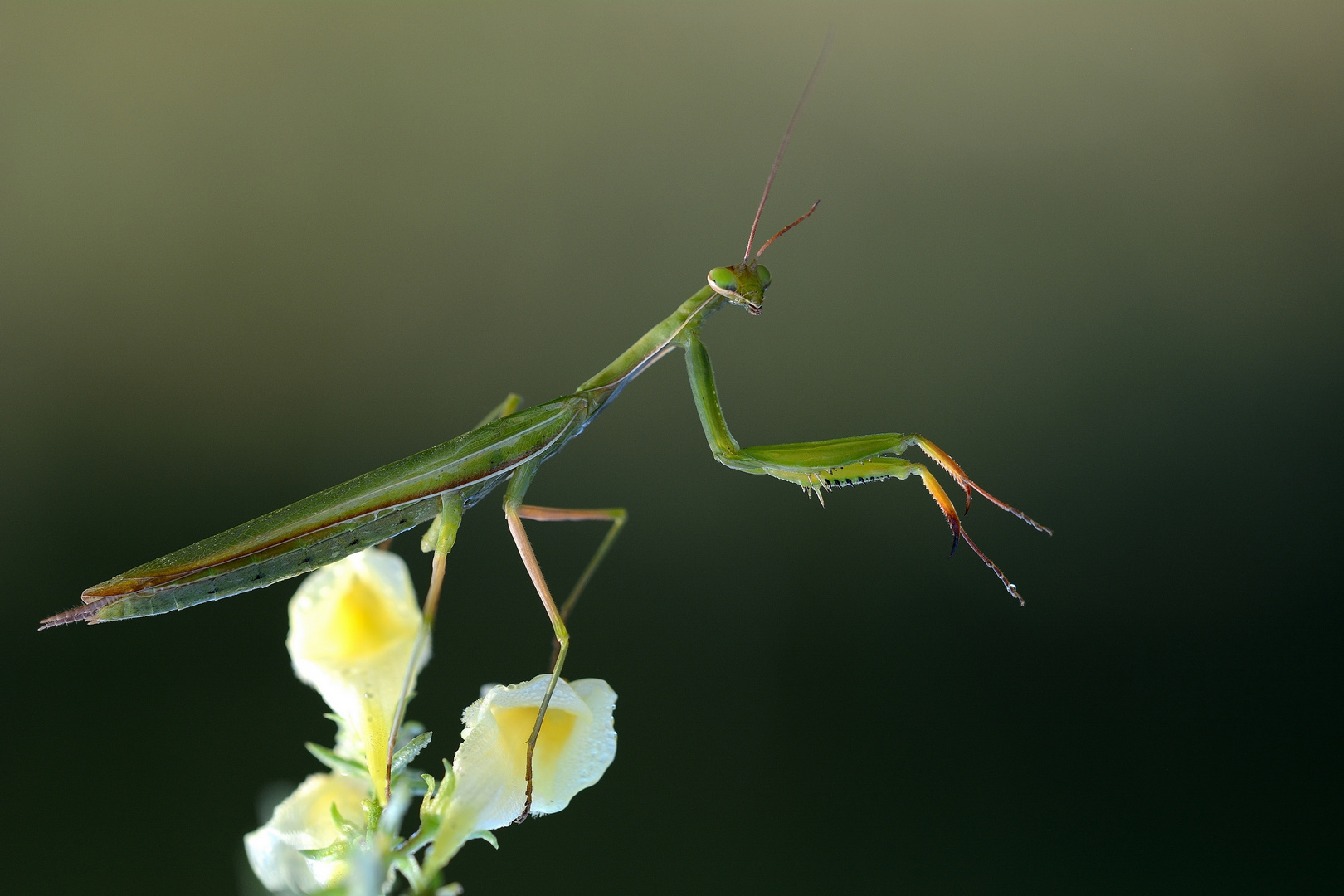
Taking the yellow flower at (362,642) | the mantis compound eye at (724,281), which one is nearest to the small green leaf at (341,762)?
the yellow flower at (362,642)

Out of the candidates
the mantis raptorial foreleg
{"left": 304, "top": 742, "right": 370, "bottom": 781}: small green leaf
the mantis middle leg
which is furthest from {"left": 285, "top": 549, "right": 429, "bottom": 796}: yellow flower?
the mantis raptorial foreleg

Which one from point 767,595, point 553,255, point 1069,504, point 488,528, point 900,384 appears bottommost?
point 1069,504

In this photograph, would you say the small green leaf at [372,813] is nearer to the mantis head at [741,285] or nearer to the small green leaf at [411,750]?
the small green leaf at [411,750]

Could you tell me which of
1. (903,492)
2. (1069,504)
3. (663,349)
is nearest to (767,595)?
(903,492)

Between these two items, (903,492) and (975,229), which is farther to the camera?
(975,229)

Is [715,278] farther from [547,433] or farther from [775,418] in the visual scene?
[775,418]

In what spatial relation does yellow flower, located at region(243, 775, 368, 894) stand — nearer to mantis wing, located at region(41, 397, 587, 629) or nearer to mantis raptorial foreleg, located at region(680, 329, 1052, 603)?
mantis wing, located at region(41, 397, 587, 629)
